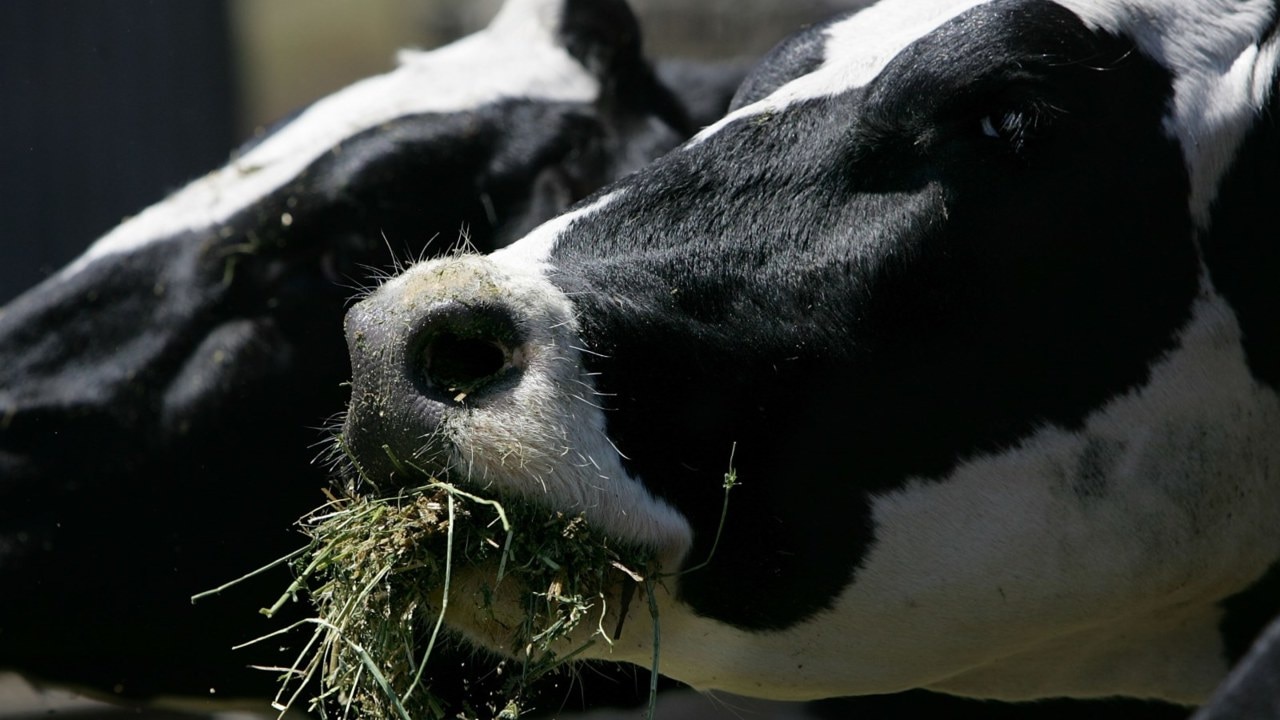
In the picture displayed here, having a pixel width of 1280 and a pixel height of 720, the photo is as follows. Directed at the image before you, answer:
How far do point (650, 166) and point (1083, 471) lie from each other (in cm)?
77

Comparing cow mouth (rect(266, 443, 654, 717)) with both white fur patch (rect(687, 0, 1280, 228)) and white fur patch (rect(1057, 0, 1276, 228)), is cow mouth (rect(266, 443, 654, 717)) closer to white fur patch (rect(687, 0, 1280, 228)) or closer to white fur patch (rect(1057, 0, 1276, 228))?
white fur patch (rect(687, 0, 1280, 228))

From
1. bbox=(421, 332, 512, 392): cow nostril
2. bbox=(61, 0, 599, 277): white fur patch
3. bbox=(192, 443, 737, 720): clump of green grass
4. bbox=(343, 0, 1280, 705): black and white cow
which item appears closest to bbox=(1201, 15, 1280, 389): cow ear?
bbox=(343, 0, 1280, 705): black and white cow

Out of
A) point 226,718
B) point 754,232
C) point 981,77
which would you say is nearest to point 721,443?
point 754,232

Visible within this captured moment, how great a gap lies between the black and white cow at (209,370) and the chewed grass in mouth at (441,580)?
149cm

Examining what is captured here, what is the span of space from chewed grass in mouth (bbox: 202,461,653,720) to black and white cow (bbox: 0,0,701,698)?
4.90ft

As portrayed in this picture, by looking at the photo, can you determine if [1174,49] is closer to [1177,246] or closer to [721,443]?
[1177,246]

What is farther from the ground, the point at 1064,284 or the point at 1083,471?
the point at 1064,284

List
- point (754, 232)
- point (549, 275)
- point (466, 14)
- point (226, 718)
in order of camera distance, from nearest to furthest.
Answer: point (549, 275) → point (754, 232) → point (226, 718) → point (466, 14)

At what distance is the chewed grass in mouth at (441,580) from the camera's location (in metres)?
1.92

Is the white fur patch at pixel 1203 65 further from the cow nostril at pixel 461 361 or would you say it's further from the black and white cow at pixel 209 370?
the black and white cow at pixel 209 370

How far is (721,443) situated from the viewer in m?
2.09

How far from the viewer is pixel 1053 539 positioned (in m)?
2.22

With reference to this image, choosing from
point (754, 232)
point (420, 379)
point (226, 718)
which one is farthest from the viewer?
point (226, 718)

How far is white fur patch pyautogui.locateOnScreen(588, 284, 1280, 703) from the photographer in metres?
2.21
